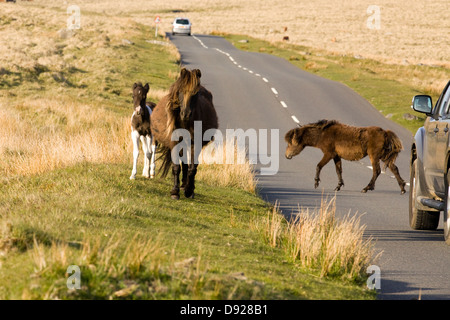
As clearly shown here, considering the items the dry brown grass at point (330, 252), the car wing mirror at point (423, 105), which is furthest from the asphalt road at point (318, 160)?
the car wing mirror at point (423, 105)

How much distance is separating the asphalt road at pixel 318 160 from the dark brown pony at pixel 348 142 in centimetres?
98

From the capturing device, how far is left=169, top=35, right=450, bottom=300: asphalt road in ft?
29.4

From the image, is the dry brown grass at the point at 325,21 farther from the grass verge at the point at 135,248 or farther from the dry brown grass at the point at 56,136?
the grass verge at the point at 135,248

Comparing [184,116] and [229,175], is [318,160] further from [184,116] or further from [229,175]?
[184,116]

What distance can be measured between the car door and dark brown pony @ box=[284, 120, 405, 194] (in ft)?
4.00

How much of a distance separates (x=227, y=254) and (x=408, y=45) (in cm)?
9134

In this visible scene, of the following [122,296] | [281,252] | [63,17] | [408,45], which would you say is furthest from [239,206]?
[408,45]

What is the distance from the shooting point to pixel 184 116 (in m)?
10.5

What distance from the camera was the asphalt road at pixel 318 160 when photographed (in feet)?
29.4

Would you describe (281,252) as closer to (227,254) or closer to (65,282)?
(227,254)

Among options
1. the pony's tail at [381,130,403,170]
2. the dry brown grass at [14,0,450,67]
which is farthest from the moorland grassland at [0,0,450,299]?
the dry brown grass at [14,0,450,67]

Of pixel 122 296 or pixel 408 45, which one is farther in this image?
pixel 408 45

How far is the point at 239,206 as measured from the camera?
40.3ft

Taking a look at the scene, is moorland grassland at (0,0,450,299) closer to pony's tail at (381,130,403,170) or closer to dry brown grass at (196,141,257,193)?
dry brown grass at (196,141,257,193)
